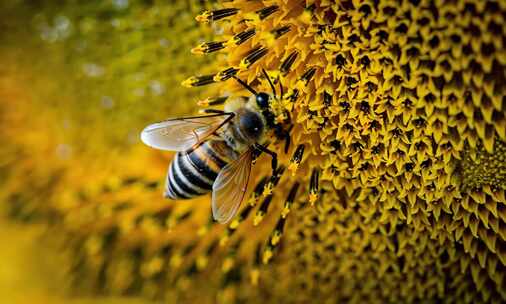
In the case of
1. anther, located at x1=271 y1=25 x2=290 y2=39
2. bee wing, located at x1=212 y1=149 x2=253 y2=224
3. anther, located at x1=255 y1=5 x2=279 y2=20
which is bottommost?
bee wing, located at x1=212 y1=149 x2=253 y2=224

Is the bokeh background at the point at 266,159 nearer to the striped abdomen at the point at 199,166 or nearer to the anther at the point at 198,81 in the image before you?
the anther at the point at 198,81

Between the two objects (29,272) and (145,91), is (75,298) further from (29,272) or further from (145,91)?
(145,91)

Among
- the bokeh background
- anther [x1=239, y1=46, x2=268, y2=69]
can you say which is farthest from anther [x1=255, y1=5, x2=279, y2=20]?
anther [x1=239, y1=46, x2=268, y2=69]

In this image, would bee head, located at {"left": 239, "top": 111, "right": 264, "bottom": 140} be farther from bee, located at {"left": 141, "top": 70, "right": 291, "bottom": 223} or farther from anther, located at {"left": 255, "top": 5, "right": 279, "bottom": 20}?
anther, located at {"left": 255, "top": 5, "right": 279, "bottom": 20}

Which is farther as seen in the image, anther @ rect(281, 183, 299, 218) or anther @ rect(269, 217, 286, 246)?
anther @ rect(269, 217, 286, 246)

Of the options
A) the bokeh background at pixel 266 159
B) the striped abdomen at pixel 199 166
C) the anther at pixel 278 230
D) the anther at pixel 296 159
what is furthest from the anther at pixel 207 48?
the anther at pixel 278 230

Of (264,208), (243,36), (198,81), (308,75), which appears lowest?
(264,208)

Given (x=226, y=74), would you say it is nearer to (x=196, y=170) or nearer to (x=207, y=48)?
(x=207, y=48)

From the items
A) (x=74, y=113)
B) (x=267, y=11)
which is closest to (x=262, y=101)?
(x=267, y=11)
